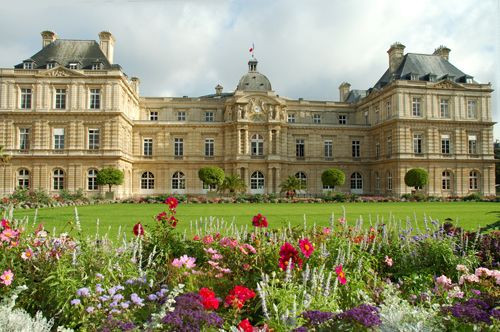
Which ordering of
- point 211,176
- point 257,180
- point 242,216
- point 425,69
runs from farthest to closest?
point 425,69 → point 257,180 → point 211,176 → point 242,216

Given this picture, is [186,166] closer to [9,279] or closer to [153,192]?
[153,192]

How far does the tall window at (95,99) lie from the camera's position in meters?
35.5

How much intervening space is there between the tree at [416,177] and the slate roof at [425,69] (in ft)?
32.0

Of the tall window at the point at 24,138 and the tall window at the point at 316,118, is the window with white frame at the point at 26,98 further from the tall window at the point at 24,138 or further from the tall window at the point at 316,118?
the tall window at the point at 316,118

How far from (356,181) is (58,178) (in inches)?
1156

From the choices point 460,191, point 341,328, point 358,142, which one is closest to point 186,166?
point 358,142

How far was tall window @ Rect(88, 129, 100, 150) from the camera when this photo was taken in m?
35.7

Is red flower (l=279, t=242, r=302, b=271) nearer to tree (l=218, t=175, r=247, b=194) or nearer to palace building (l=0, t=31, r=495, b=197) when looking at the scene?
tree (l=218, t=175, r=247, b=194)

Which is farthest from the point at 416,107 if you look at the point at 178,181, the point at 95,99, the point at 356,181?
the point at 95,99

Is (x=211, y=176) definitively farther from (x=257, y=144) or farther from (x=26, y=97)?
(x=26, y=97)

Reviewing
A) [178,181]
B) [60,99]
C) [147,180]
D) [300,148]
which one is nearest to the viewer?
[60,99]

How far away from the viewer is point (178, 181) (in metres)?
41.1

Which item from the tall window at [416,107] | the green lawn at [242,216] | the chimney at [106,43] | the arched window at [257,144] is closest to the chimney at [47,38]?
the chimney at [106,43]

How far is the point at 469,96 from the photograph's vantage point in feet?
131
